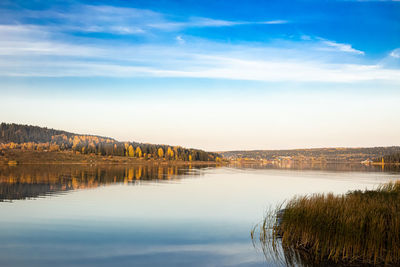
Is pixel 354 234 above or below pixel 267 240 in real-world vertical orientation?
above

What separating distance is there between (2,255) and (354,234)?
13.7 m

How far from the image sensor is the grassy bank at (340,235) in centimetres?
1181

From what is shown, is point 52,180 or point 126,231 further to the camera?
point 52,180

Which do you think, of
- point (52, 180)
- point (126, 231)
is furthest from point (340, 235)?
point (52, 180)

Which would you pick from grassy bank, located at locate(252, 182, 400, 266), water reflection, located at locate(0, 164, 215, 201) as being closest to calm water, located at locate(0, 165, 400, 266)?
grassy bank, located at locate(252, 182, 400, 266)

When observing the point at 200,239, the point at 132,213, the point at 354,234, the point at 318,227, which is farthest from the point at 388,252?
the point at 132,213

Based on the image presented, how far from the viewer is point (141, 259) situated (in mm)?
13305

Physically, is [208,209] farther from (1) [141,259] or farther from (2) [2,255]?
(2) [2,255]

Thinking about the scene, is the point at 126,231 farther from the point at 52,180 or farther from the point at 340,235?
the point at 52,180

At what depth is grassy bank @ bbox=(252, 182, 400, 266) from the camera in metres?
11.8

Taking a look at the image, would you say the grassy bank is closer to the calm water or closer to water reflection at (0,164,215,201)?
the calm water

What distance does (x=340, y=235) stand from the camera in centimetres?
1247

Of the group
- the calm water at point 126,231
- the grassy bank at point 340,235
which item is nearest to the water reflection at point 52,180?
the calm water at point 126,231

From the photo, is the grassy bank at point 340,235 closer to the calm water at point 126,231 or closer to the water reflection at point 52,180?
the calm water at point 126,231
